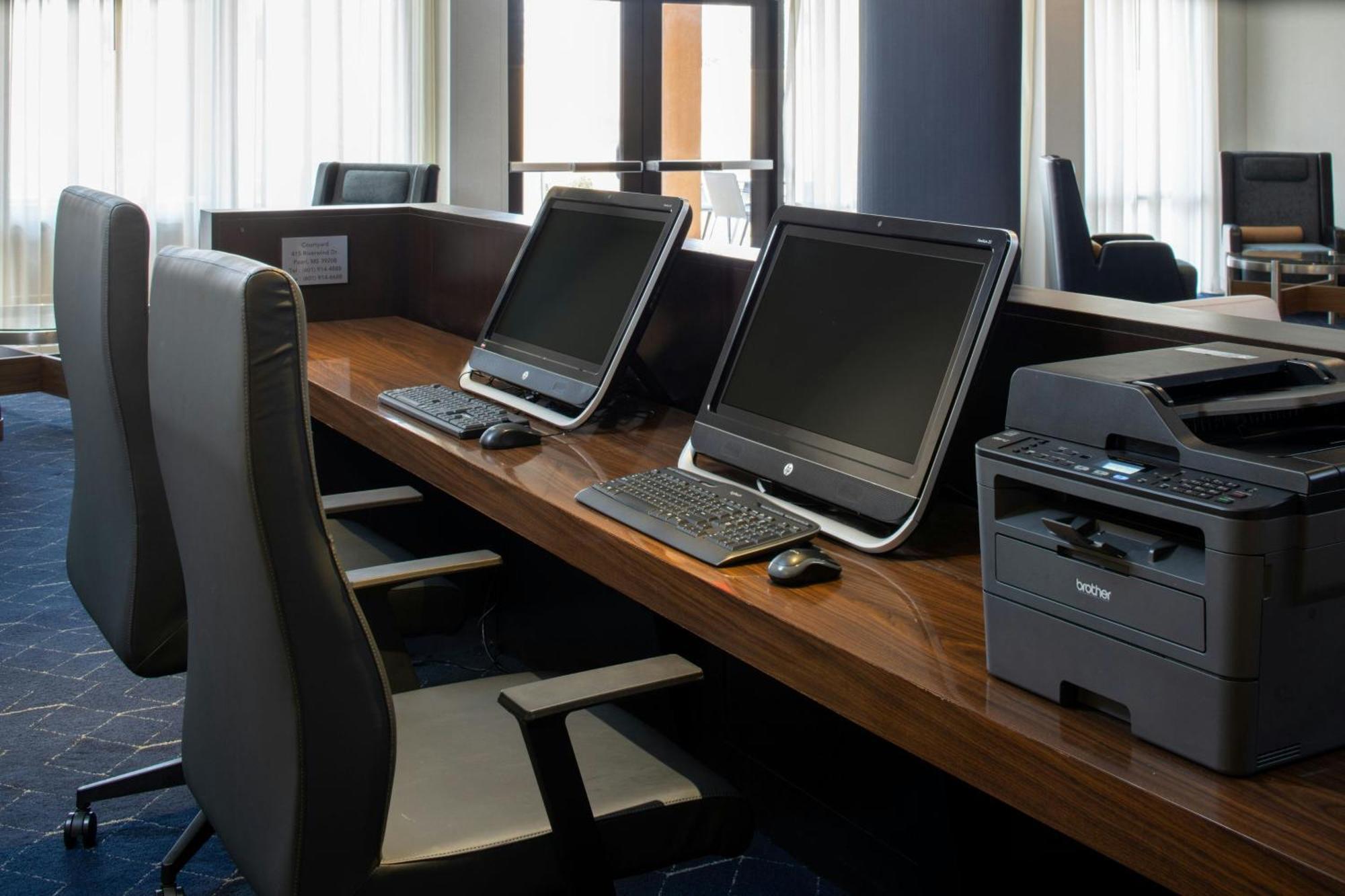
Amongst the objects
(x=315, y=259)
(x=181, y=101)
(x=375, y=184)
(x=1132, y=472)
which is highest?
(x=181, y=101)

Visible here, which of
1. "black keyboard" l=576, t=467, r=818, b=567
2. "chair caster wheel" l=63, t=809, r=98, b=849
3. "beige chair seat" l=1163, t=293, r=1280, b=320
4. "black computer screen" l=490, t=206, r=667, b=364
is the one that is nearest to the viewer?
"black keyboard" l=576, t=467, r=818, b=567

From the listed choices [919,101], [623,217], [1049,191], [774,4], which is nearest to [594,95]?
[774,4]

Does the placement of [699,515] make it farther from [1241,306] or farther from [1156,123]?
[1156,123]

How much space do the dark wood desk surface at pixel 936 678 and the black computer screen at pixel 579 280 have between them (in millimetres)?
218

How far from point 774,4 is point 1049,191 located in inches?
82.8

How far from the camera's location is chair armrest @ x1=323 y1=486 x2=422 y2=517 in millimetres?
2012

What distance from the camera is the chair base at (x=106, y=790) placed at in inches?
83.4

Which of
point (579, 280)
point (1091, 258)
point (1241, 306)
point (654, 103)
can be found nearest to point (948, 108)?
point (1241, 306)

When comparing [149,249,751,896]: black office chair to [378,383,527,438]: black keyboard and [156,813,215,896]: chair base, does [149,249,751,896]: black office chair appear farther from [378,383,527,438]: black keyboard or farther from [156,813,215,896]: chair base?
[378,383,527,438]: black keyboard

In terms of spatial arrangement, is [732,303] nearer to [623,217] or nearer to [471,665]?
[623,217]

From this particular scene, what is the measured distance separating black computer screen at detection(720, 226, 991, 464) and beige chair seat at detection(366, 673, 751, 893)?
44 centimetres

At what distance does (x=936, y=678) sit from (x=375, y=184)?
12.8ft

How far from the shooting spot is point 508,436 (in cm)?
209

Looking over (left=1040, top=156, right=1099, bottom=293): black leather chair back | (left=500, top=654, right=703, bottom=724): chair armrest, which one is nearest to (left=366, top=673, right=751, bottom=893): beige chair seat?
(left=500, top=654, right=703, bottom=724): chair armrest
